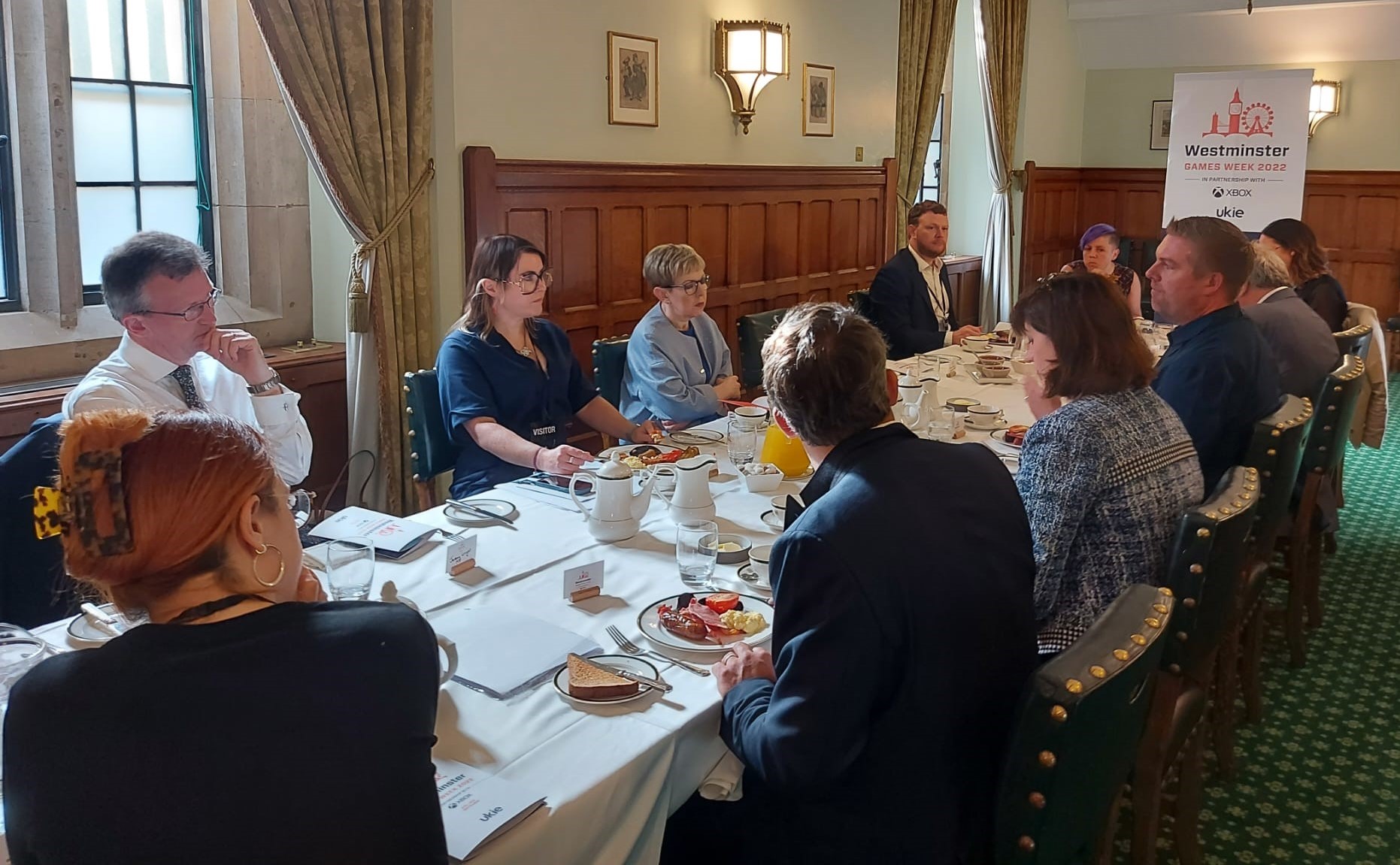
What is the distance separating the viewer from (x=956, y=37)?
8.08 metres

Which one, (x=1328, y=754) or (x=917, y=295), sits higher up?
(x=917, y=295)

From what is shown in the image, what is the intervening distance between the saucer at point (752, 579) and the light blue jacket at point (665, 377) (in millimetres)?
1532

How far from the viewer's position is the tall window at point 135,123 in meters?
3.56

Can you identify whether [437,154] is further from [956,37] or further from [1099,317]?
[956,37]

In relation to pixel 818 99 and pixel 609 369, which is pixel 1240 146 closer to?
pixel 818 99

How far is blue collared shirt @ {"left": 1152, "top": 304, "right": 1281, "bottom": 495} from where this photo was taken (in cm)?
277

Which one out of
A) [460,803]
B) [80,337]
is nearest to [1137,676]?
[460,803]

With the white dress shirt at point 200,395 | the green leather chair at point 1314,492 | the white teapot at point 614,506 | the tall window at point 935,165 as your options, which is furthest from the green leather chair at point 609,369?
the tall window at point 935,165

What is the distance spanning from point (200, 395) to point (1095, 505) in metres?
1.96

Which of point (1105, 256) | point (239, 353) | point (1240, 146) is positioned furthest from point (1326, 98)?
point (239, 353)

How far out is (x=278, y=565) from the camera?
124 cm

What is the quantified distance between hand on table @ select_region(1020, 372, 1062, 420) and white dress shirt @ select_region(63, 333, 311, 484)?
160cm

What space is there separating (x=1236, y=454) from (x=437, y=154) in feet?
9.27

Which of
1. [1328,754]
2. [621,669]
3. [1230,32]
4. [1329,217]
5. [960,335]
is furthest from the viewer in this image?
[1329,217]
